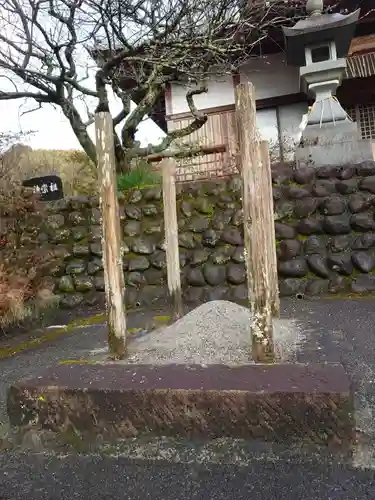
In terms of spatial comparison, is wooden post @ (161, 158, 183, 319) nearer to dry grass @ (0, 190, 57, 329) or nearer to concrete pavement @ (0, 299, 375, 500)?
dry grass @ (0, 190, 57, 329)

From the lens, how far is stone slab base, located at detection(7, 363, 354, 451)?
1.55 m

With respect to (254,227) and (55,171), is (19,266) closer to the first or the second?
(254,227)

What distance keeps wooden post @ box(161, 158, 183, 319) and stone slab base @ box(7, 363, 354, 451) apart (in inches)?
60.6

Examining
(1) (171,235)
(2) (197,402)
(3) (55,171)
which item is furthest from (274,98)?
(2) (197,402)

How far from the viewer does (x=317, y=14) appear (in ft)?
20.9

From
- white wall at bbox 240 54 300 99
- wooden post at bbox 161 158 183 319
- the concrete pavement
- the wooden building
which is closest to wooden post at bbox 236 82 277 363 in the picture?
the concrete pavement

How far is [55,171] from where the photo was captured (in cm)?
973

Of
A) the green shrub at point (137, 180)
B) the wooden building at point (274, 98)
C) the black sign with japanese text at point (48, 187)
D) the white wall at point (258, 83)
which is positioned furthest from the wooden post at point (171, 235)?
the white wall at point (258, 83)

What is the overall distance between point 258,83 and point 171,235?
7.00 m

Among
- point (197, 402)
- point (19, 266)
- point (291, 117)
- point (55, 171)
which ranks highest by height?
point (291, 117)

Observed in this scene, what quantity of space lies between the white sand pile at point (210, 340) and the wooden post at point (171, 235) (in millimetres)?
483

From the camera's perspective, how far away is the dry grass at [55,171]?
5289mm

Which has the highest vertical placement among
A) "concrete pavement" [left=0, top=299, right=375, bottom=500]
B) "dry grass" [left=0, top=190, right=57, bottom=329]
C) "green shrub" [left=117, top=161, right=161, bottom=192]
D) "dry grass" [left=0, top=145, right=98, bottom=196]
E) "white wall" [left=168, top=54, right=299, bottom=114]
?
"white wall" [left=168, top=54, right=299, bottom=114]

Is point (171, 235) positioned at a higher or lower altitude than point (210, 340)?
higher
